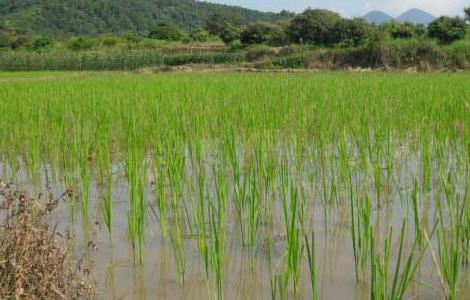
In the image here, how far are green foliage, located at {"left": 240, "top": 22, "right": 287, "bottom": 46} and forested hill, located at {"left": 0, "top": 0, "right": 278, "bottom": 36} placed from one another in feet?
90.0

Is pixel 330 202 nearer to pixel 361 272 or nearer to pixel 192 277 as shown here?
pixel 361 272

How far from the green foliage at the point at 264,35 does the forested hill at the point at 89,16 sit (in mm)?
27421

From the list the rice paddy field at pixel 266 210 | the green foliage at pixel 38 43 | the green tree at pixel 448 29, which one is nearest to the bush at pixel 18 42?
the green foliage at pixel 38 43

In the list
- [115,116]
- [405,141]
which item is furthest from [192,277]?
[115,116]

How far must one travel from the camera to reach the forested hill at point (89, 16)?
209 feet

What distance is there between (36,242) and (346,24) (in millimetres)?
27425

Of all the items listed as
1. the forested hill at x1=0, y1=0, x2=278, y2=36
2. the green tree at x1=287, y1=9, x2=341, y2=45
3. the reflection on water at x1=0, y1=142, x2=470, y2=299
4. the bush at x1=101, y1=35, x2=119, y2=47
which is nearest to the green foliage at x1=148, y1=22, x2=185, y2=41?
the bush at x1=101, y1=35, x2=119, y2=47

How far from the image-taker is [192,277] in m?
2.00

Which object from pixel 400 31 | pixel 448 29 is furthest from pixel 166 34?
pixel 448 29

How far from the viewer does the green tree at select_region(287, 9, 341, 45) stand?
28.5m

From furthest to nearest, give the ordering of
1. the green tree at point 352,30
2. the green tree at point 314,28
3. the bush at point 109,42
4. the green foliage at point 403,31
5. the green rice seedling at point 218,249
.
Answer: the bush at point 109,42 → the green tree at point 314,28 → the green tree at point 352,30 → the green foliage at point 403,31 → the green rice seedling at point 218,249

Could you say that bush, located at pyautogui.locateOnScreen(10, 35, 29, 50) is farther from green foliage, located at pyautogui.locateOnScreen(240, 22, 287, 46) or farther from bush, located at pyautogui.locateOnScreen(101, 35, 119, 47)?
green foliage, located at pyautogui.locateOnScreen(240, 22, 287, 46)

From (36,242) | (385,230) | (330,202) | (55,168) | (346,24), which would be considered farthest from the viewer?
(346,24)

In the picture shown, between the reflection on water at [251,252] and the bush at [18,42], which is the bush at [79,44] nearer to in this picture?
the bush at [18,42]
